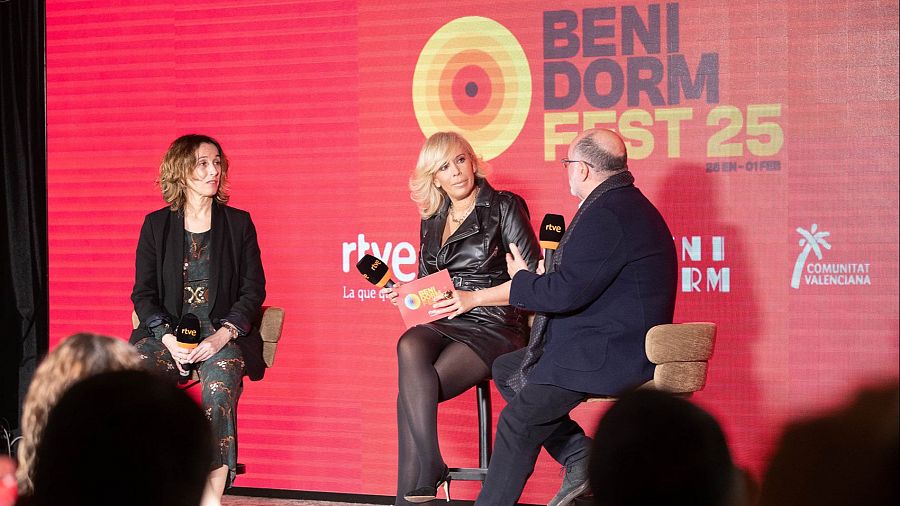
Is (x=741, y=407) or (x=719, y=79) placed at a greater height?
(x=719, y=79)

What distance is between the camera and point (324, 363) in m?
5.09

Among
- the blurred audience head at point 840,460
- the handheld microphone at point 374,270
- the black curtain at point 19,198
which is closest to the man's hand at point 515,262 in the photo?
the handheld microphone at point 374,270

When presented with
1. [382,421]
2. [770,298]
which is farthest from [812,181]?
[382,421]

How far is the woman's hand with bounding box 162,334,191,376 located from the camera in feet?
12.9

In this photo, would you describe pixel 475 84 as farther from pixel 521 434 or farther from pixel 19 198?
pixel 19 198

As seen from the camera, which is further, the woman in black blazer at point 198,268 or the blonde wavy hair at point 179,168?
the blonde wavy hair at point 179,168

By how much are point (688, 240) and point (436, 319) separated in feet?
4.22

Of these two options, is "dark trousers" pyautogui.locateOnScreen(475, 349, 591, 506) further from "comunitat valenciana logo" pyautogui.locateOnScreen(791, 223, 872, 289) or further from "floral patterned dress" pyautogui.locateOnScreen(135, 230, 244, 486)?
"comunitat valenciana logo" pyautogui.locateOnScreen(791, 223, 872, 289)

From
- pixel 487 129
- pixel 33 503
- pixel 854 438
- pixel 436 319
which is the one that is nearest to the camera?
pixel 33 503

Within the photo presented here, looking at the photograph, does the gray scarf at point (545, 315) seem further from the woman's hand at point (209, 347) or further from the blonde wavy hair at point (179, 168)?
the blonde wavy hair at point (179, 168)

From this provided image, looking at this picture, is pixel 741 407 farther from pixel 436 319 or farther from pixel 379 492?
pixel 379 492

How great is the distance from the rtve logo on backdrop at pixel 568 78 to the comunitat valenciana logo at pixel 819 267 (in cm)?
58

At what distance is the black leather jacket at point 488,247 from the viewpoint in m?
4.09

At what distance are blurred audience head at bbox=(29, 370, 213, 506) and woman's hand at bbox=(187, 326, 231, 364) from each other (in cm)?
279
